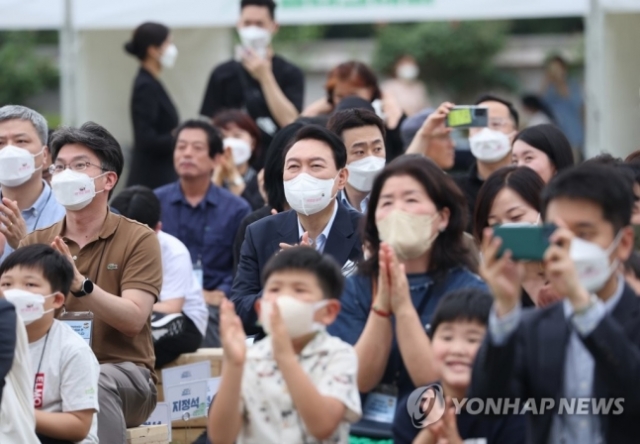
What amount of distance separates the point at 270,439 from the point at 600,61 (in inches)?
249

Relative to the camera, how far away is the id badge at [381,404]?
441cm

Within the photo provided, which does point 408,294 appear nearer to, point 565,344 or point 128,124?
point 565,344

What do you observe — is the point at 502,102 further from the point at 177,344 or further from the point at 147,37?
the point at 147,37

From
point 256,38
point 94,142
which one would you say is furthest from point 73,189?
point 256,38

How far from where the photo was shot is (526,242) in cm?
363

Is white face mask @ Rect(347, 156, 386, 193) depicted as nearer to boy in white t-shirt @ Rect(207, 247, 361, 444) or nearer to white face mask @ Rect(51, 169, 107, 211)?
white face mask @ Rect(51, 169, 107, 211)

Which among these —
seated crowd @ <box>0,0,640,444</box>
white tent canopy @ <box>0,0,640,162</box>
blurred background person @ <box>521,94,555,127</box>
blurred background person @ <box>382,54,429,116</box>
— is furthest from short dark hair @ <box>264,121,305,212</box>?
blurred background person @ <box>382,54,429,116</box>

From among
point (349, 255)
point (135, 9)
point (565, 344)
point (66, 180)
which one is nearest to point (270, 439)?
point (565, 344)

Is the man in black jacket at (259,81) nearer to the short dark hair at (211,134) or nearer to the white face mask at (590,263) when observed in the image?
the short dark hair at (211,134)

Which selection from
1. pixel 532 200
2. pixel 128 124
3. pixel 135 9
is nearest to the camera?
pixel 532 200

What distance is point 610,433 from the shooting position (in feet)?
12.3

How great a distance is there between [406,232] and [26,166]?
2.74 metres

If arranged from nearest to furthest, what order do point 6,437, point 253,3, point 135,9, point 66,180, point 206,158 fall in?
point 6,437 < point 66,180 < point 206,158 < point 253,3 < point 135,9

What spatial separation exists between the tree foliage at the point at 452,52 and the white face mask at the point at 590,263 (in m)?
23.3
